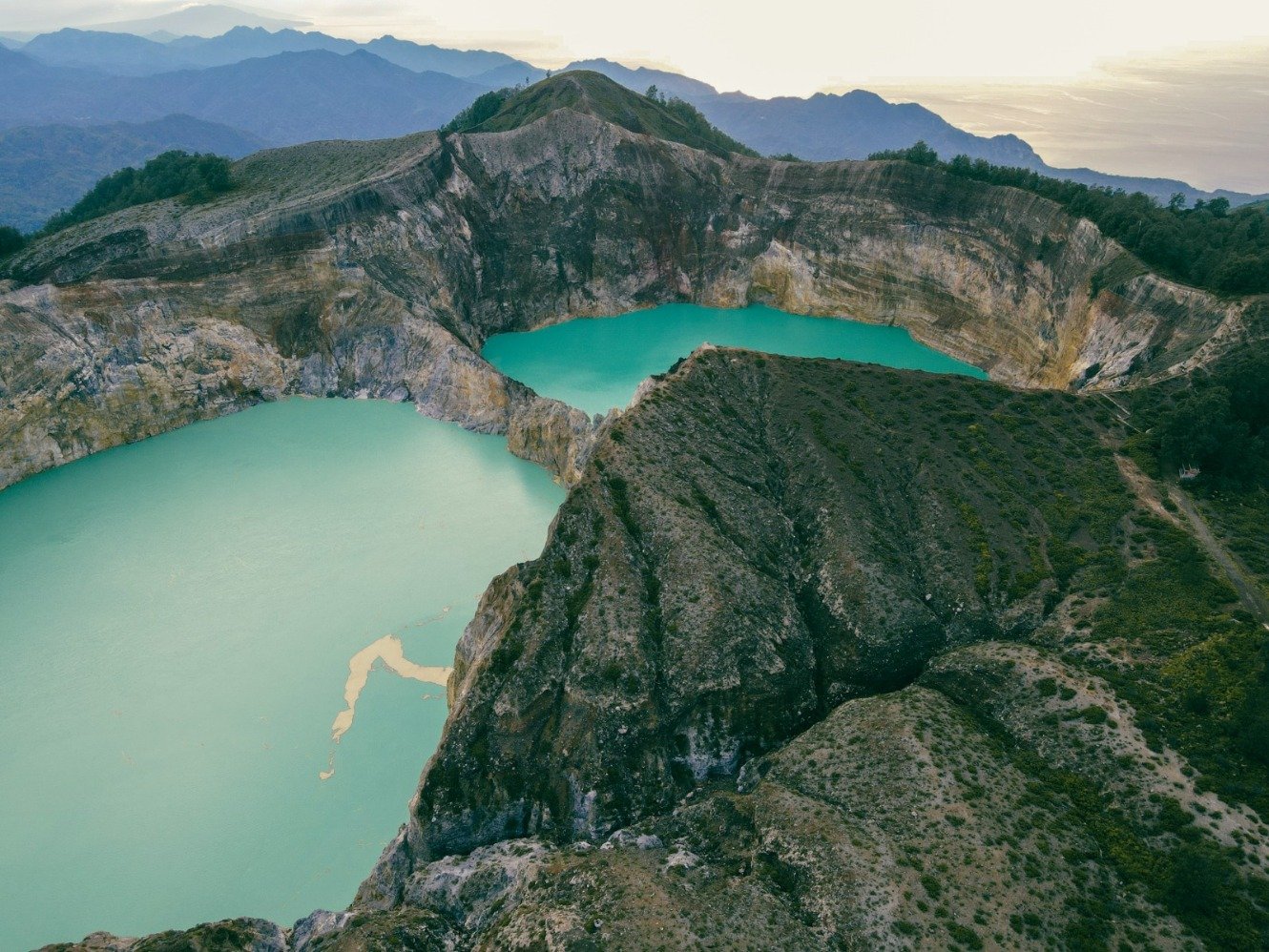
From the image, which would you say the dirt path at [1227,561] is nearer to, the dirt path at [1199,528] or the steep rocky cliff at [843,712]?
the dirt path at [1199,528]

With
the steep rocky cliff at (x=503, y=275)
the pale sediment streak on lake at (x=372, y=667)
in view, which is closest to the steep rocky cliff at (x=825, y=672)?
the steep rocky cliff at (x=503, y=275)

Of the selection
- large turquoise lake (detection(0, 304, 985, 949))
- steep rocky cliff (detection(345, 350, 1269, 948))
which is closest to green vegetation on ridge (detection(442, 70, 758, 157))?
large turquoise lake (detection(0, 304, 985, 949))

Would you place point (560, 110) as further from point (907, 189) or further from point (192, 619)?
point (192, 619)

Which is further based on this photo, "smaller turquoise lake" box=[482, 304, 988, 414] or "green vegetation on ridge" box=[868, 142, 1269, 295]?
"smaller turquoise lake" box=[482, 304, 988, 414]

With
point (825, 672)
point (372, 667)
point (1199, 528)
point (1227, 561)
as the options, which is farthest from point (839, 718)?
point (372, 667)

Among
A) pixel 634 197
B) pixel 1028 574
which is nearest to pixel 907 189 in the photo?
pixel 634 197

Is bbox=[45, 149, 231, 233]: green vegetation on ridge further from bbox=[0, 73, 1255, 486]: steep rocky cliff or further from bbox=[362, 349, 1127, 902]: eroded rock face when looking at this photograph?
bbox=[362, 349, 1127, 902]: eroded rock face

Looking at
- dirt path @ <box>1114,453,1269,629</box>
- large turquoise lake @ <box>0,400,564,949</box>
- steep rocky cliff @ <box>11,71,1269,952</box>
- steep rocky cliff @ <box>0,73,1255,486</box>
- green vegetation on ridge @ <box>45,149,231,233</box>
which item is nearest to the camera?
steep rocky cliff @ <box>11,71,1269,952</box>
